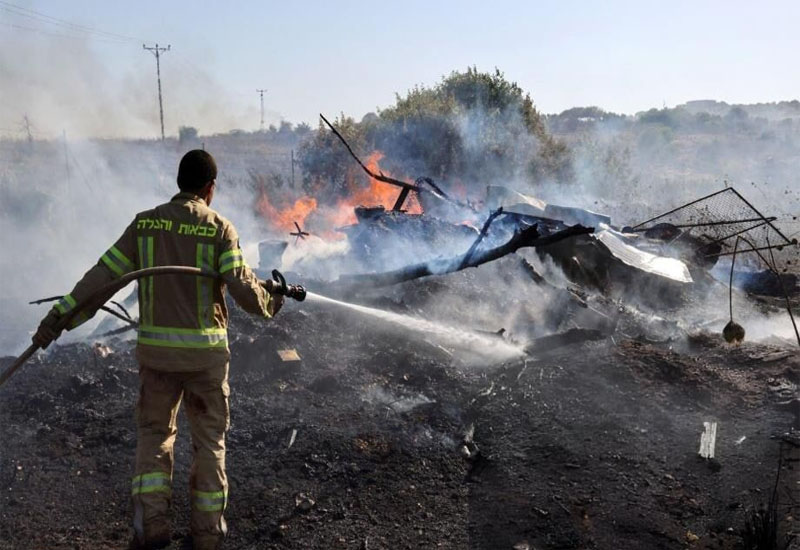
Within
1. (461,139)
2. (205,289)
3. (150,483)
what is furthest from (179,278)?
(461,139)

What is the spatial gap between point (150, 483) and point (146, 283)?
110 centimetres

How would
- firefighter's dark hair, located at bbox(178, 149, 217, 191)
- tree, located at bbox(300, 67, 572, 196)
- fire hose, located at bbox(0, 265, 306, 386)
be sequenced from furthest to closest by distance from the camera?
1. tree, located at bbox(300, 67, 572, 196)
2. firefighter's dark hair, located at bbox(178, 149, 217, 191)
3. fire hose, located at bbox(0, 265, 306, 386)

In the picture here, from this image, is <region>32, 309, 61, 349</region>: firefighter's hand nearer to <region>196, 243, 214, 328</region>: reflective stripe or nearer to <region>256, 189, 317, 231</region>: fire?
<region>196, 243, 214, 328</region>: reflective stripe

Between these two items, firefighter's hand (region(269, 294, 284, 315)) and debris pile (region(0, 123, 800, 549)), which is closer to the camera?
firefighter's hand (region(269, 294, 284, 315))

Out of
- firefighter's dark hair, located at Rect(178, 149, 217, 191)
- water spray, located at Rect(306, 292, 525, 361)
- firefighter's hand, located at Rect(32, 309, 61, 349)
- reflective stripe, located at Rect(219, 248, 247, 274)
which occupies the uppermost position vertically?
firefighter's dark hair, located at Rect(178, 149, 217, 191)

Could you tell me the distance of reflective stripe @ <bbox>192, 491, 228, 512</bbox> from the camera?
3412mm

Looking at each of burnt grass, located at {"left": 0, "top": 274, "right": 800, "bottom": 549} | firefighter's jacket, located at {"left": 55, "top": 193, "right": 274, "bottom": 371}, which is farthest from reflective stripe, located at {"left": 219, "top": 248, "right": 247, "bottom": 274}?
burnt grass, located at {"left": 0, "top": 274, "right": 800, "bottom": 549}

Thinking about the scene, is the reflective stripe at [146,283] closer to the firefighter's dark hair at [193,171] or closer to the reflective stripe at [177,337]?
the reflective stripe at [177,337]

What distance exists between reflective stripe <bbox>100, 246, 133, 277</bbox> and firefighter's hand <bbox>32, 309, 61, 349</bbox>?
37cm

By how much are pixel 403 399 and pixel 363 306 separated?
238 cm

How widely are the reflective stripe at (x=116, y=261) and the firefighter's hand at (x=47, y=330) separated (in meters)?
0.37

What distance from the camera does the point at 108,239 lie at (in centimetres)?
1452

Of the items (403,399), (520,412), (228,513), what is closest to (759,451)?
(520,412)

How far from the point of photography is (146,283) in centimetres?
346
